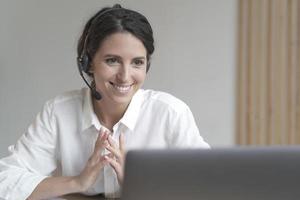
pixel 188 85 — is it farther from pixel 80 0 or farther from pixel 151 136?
pixel 151 136

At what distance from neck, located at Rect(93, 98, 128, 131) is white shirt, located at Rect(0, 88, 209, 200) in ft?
0.11

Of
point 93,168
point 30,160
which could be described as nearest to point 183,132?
point 93,168

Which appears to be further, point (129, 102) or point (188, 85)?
point (188, 85)

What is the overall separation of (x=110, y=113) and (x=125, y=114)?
0.23 feet

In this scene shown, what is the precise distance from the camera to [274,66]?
3.26m

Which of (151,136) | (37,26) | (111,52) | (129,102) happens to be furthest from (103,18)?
(37,26)

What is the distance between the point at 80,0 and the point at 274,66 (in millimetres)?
1412

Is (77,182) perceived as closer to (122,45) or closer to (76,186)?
(76,186)

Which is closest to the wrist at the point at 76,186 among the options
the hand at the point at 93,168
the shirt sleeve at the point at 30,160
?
the hand at the point at 93,168

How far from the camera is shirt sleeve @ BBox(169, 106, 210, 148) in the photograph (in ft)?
5.86

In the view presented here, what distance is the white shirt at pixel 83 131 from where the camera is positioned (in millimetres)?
1786

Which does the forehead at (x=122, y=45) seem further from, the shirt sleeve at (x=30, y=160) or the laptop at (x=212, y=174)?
the laptop at (x=212, y=174)

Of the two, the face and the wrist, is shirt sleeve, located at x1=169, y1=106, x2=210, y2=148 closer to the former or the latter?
the face

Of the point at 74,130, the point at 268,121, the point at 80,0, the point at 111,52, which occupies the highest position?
the point at 80,0
